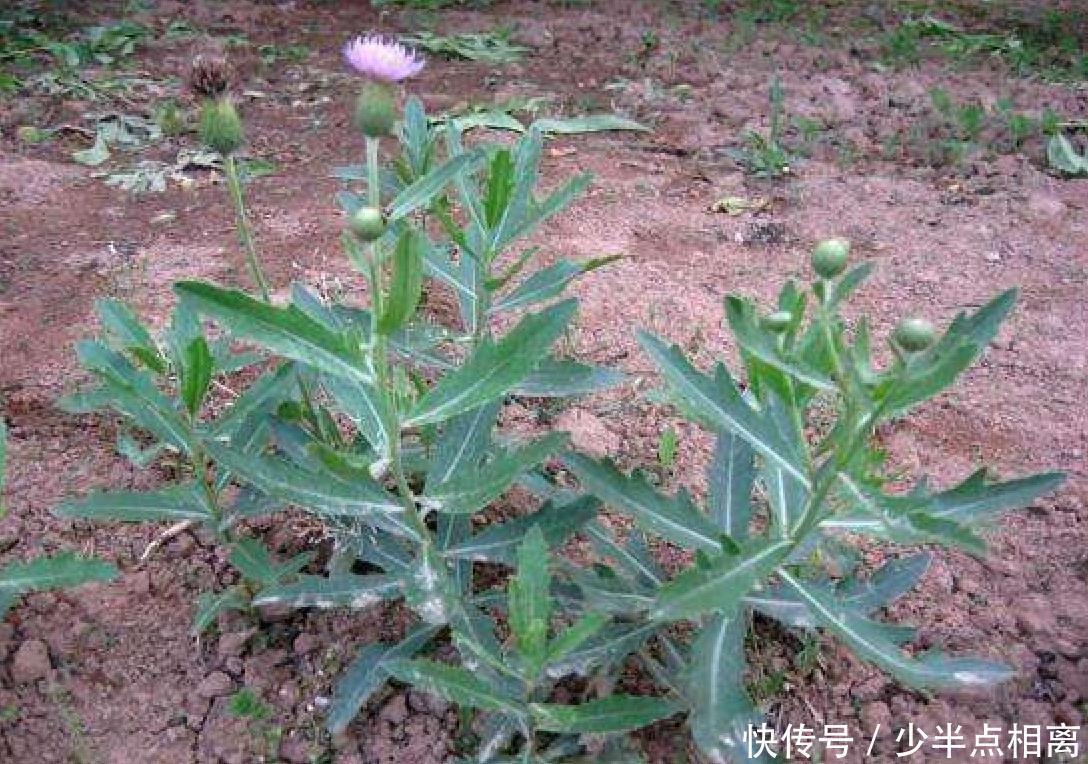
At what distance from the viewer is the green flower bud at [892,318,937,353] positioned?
142cm

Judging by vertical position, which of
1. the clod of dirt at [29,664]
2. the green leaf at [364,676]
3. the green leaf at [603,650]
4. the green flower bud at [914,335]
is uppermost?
the green flower bud at [914,335]

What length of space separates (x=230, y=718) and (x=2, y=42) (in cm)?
444

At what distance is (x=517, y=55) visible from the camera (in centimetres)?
548

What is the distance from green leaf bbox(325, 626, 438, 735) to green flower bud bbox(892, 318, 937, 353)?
1.01 metres

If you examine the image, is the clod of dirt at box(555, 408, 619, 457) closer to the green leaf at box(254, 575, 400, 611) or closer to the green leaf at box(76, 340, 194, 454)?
the green leaf at box(254, 575, 400, 611)

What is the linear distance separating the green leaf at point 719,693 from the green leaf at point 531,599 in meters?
0.29

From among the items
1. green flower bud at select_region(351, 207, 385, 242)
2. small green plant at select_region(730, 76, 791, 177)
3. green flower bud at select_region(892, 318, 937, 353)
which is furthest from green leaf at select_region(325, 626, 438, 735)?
small green plant at select_region(730, 76, 791, 177)

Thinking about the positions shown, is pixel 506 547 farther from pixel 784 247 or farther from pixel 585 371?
pixel 784 247

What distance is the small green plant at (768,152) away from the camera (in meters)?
4.08

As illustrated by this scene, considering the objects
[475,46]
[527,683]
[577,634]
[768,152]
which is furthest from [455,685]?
[475,46]

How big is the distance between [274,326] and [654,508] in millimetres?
705

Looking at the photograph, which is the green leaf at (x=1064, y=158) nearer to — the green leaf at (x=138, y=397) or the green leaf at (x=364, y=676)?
the green leaf at (x=364, y=676)

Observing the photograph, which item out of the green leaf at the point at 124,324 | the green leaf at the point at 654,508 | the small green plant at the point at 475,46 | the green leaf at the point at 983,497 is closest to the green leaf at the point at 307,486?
the green leaf at the point at 654,508

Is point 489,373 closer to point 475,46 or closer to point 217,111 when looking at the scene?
point 217,111
